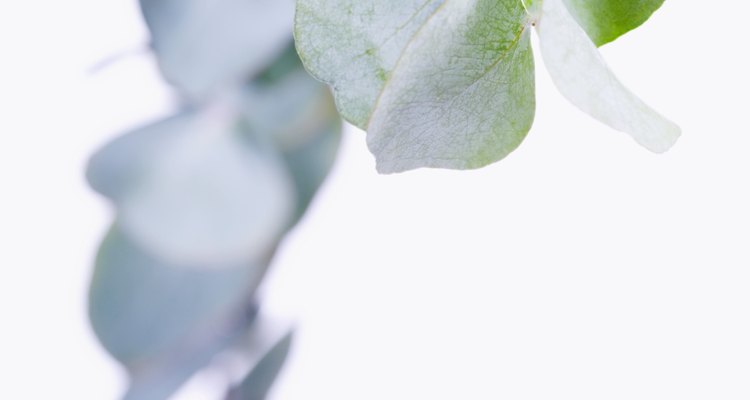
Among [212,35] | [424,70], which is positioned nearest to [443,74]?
[424,70]

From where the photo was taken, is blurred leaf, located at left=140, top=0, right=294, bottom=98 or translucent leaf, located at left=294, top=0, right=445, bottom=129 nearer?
translucent leaf, located at left=294, top=0, right=445, bottom=129

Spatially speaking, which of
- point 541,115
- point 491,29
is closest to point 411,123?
point 491,29

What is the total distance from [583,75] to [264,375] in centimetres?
24

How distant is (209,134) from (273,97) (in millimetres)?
25

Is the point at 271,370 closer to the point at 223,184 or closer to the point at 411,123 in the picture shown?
the point at 223,184

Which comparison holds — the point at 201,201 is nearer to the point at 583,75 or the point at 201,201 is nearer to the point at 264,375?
the point at 264,375

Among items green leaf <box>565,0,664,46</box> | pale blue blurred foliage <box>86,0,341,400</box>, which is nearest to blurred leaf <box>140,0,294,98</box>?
pale blue blurred foliage <box>86,0,341,400</box>

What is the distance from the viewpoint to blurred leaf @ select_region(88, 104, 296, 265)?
324 millimetres

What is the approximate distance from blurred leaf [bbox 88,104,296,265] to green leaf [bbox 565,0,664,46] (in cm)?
17

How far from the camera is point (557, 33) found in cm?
14

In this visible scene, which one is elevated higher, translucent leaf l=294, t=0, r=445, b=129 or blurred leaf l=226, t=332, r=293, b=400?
translucent leaf l=294, t=0, r=445, b=129

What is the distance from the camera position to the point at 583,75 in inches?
5.6

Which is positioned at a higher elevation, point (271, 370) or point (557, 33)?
point (557, 33)

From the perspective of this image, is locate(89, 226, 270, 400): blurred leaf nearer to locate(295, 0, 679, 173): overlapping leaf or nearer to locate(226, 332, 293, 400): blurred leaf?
locate(226, 332, 293, 400): blurred leaf
